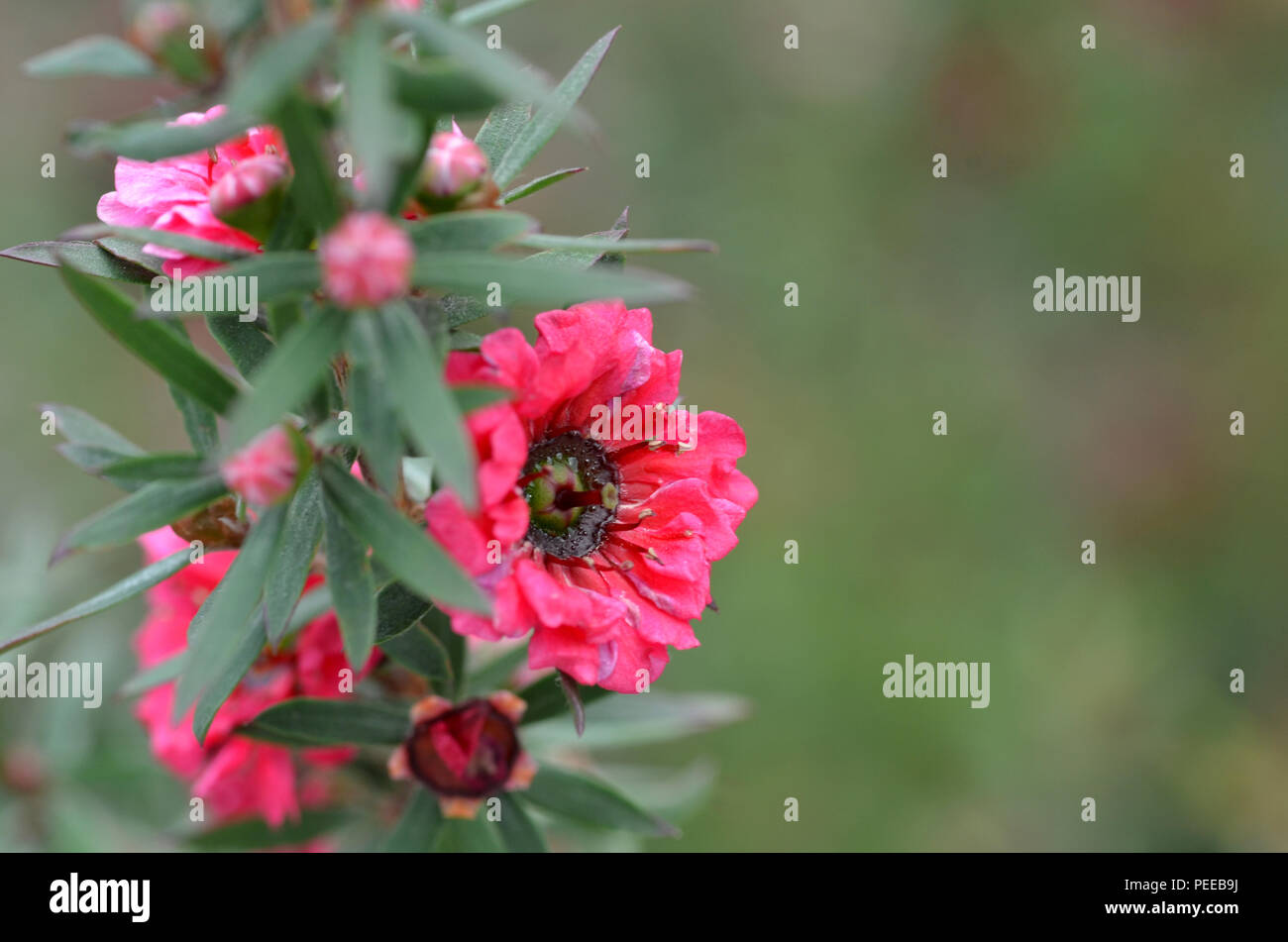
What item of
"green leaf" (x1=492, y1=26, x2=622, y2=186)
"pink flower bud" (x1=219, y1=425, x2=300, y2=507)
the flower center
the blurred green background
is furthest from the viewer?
the blurred green background

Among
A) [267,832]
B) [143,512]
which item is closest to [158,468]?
[143,512]

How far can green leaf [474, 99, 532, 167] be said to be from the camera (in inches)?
68.4

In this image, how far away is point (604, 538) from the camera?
1833 millimetres

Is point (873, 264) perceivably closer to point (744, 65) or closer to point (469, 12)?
point (744, 65)

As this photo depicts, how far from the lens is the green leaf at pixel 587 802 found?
6.82ft

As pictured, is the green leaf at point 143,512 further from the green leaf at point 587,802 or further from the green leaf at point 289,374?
the green leaf at point 587,802

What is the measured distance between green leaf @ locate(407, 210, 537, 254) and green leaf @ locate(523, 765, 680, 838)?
1177 millimetres

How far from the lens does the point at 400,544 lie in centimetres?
133

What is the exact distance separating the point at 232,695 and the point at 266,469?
0.76 meters

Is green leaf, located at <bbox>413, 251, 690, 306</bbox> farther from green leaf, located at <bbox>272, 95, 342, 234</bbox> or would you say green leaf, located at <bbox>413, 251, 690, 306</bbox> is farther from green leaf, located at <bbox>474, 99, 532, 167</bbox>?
green leaf, located at <bbox>474, 99, 532, 167</bbox>

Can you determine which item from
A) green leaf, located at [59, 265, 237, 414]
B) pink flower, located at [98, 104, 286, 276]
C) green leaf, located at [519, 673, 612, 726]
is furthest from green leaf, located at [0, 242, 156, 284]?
green leaf, located at [519, 673, 612, 726]

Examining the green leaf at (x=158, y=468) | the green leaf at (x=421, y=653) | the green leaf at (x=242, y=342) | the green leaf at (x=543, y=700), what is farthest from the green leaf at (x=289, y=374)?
the green leaf at (x=543, y=700)

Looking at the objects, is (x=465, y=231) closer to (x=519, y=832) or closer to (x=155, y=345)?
(x=155, y=345)
